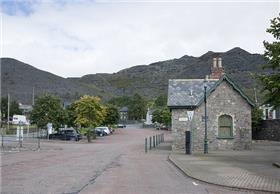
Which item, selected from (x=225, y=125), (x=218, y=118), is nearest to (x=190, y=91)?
(x=218, y=118)

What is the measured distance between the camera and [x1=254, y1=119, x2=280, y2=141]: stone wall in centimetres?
5275

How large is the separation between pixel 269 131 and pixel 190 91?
1777cm

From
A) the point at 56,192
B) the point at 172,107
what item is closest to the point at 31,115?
the point at 172,107

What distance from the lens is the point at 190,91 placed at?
41.6m

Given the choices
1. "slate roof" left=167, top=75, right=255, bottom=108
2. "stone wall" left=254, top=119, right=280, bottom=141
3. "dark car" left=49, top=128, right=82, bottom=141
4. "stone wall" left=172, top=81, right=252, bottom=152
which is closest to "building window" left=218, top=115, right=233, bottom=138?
"stone wall" left=172, top=81, right=252, bottom=152

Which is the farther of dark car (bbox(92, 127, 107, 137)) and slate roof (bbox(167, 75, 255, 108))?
dark car (bbox(92, 127, 107, 137))

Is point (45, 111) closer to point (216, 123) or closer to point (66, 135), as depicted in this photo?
point (66, 135)

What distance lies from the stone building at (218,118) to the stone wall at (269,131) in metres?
13.0

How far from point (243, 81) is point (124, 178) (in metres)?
158

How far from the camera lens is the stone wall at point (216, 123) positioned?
39.4 m

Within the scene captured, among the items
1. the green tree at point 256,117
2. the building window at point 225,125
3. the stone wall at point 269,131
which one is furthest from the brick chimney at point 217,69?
the green tree at point 256,117

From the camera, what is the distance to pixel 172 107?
39969 mm

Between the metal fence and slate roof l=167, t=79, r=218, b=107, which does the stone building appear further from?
the metal fence

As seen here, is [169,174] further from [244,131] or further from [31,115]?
[31,115]
